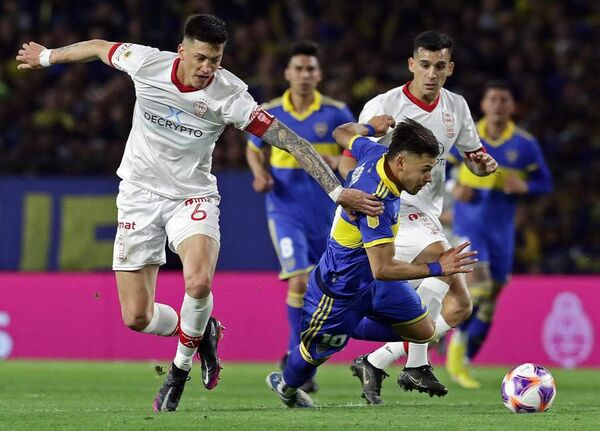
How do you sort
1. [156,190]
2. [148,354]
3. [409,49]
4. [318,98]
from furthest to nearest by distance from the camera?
[409,49] → [148,354] → [318,98] → [156,190]

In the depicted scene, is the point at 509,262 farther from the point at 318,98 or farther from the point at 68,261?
the point at 68,261

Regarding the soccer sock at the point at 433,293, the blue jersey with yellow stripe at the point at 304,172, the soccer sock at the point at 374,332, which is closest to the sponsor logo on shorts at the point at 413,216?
the soccer sock at the point at 433,293

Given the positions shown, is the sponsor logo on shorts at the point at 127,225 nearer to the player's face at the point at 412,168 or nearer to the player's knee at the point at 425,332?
the player's face at the point at 412,168

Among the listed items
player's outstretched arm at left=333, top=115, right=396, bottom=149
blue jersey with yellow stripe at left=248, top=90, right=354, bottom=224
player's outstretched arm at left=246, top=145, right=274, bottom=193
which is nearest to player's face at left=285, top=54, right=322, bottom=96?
blue jersey with yellow stripe at left=248, top=90, right=354, bottom=224

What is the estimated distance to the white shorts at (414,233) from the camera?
851 centimetres

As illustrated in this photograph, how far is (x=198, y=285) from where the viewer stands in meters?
7.68

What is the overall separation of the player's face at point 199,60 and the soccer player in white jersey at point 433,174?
125cm

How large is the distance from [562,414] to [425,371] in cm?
99

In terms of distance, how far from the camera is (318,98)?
10.7 meters

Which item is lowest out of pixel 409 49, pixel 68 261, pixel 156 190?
pixel 68 261

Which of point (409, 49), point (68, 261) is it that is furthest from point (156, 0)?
point (68, 261)

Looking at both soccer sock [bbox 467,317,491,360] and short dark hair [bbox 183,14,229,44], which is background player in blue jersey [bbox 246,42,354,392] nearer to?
soccer sock [bbox 467,317,491,360]

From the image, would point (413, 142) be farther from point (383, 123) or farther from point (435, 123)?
point (435, 123)

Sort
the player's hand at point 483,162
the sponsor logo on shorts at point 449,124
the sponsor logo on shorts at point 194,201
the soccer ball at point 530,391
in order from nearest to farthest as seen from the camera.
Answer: the soccer ball at point 530,391
the sponsor logo on shorts at point 194,201
the player's hand at point 483,162
the sponsor logo on shorts at point 449,124
